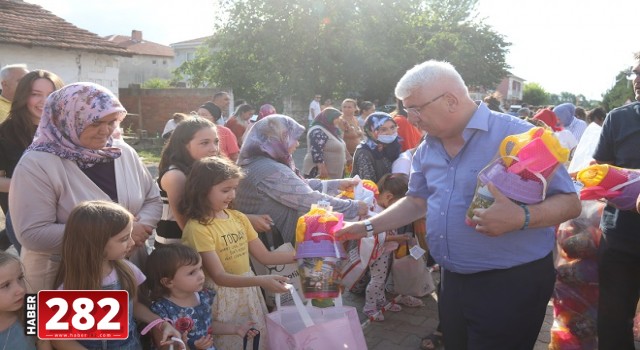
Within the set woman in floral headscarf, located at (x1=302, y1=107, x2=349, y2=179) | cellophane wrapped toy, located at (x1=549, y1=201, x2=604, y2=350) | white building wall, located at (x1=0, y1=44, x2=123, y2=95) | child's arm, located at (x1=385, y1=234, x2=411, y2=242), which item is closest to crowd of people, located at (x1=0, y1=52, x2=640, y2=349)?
cellophane wrapped toy, located at (x1=549, y1=201, x2=604, y2=350)

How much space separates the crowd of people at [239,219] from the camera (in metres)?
2.22

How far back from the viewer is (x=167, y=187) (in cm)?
302

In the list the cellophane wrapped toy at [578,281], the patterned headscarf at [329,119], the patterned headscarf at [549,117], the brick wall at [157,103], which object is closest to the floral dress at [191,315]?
the cellophane wrapped toy at [578,281]

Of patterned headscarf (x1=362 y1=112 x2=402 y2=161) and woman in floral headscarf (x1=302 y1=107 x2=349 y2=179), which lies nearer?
patterned headscarf (x1=362 y1=112 x2=402 y2=161)

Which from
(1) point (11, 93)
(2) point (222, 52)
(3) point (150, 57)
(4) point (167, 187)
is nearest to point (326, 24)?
(2) point (222, 52)

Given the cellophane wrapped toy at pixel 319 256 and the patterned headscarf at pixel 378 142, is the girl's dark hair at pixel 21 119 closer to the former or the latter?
the cellophane wrapped toy at pixel 319 256

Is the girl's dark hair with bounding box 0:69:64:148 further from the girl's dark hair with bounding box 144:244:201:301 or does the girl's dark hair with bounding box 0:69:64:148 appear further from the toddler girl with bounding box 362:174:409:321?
the toddler girl with bounding box 362:174:409:321

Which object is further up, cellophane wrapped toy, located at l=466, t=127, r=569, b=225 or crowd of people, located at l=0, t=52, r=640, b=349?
cellophane wrapped toy, located at l=466, t=127, r=569, b=225

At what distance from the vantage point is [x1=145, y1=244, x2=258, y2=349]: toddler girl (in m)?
2.59

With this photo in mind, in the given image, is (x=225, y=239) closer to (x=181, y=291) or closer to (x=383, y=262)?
(x=181, y=291)

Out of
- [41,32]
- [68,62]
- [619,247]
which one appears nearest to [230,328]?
[619,247]

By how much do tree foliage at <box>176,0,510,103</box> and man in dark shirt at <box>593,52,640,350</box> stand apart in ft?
69.4

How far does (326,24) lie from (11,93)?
2062 cm

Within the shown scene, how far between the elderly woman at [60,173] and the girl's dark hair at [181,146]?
0.52 meters
